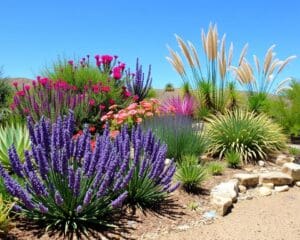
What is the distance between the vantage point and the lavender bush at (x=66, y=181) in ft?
14.2

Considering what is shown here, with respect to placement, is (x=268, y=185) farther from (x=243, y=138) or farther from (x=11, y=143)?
(x=11, y=143)

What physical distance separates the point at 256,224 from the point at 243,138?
3530 millimetres

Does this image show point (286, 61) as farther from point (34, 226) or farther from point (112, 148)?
point (34, 226)

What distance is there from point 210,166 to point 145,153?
226 centimetres

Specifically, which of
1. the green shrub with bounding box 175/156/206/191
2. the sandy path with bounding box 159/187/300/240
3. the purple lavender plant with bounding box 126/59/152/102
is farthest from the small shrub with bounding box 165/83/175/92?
the green shrub with bounding box 175/156/206/191

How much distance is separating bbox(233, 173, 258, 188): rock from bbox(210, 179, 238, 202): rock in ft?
1.06

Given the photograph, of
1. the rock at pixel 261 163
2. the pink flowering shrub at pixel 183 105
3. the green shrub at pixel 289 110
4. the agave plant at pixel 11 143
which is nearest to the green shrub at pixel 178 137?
the rock at pixel 261 163

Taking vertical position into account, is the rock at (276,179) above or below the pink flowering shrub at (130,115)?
below

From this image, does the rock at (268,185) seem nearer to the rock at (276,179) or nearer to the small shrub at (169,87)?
the rock at (276,179)

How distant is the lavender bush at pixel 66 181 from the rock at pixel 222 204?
142 cm

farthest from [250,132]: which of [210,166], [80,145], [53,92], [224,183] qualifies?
[80,145]

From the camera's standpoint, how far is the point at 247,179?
697cm

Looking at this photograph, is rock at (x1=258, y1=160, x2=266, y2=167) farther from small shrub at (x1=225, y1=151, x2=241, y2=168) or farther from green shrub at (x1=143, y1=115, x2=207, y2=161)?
green shrub at (x1=143, y1=115, x2=207, y2=161)

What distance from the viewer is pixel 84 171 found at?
459cm
